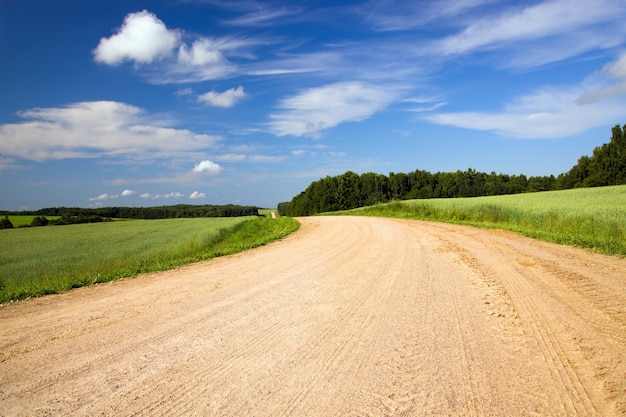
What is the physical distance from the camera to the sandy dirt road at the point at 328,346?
3045 millimetres

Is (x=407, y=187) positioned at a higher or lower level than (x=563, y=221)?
higher

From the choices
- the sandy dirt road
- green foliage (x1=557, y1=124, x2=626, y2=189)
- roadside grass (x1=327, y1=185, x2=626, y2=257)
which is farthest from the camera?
green foliage (x1=557, y1=124, x2=626, y2=189)

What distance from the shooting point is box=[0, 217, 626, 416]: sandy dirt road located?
3045mm

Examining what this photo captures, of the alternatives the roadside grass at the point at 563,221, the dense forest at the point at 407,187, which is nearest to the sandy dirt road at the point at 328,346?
the roadside grass at the point at 563,221

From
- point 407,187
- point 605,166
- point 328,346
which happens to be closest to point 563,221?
point 328,346

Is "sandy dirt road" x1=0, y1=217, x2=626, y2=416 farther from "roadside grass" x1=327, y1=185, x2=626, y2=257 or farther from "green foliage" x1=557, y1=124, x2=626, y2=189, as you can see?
"green foliage" x1=557, y1=124, x2=626, y2=189

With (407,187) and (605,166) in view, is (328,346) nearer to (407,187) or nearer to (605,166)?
(605,166)

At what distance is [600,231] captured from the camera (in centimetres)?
1360

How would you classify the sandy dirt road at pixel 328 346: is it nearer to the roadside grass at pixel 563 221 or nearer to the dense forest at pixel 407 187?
the roadside grass at pixel 563 221

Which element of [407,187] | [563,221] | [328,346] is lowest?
[328,346]

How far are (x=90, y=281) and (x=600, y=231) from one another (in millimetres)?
17413

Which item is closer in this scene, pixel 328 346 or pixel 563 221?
pixel 328 346

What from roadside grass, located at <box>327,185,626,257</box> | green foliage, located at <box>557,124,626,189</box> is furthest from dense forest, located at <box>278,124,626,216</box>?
roadside grass, located at <box>327,185,626,257</box>

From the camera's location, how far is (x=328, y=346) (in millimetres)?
4141
